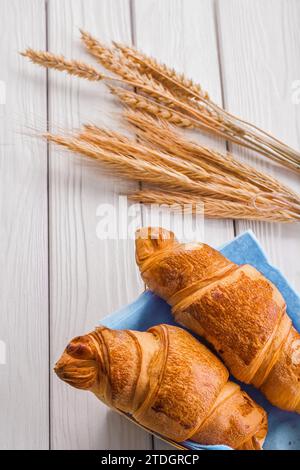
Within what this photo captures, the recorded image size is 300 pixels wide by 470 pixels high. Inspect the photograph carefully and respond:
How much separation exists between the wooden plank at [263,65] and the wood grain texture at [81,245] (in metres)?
0.19

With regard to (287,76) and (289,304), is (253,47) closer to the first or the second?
(287,76)

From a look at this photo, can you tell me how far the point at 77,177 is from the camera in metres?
0.93

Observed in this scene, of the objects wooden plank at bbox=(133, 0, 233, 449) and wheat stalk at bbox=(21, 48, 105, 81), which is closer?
wheat stalk at bbox=(21, 48, 105, 81)

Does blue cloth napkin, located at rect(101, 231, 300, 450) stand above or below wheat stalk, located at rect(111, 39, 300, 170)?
below

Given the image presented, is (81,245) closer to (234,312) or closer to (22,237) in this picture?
(22,237)

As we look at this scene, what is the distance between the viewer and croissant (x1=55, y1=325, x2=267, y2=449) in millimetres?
611

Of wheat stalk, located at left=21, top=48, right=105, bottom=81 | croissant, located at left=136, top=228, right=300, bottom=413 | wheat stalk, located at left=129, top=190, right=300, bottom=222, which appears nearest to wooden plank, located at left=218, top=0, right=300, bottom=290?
wheat stalk, located at left=129, top=190, right=300, bottom=222

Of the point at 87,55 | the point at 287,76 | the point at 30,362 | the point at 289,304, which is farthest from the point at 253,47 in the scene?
the point at 30,362

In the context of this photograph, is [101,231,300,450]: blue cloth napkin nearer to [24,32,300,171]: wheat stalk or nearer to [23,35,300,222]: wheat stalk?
[23,35,300,222]: wheat stalk

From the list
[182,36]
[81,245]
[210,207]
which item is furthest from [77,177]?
[182,36]

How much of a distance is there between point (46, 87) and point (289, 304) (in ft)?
1.71

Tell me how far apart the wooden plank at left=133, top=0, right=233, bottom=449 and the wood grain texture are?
0.04 metres

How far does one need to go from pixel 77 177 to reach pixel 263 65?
0.41 meters

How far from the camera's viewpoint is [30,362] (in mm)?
845
